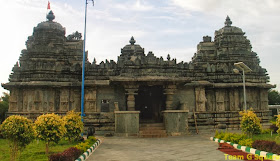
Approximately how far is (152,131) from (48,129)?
8001 millimetres

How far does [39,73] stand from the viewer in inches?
795

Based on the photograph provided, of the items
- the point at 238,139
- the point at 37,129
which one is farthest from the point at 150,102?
the point at 37,129

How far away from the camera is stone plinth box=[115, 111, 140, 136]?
17062mm

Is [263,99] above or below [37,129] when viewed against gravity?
above

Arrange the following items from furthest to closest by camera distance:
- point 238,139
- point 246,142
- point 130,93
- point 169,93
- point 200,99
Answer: point 200,99, point 169,93, point 130,93, point 238,139, point 246,142

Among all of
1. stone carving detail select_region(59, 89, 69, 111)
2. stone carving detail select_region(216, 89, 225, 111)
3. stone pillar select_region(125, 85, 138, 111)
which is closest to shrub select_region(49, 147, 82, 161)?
stone pillar select_region(125, 85, 138, 111)

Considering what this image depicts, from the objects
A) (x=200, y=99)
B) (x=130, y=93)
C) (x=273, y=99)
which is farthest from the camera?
(x=273, y=99)

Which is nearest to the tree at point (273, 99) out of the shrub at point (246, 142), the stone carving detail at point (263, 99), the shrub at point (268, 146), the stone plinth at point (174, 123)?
the stone carving detail at point (263, 99)

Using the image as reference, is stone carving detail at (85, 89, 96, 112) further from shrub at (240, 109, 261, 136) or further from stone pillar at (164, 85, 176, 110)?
shrub at (240, 109, 261, 136)

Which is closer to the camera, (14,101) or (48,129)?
(48,129)

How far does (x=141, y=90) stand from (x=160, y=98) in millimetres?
1610

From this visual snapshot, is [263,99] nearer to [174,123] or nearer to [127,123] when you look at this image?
[174,123]

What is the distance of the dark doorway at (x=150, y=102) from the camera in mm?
21141

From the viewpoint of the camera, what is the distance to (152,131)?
17.3 meters
